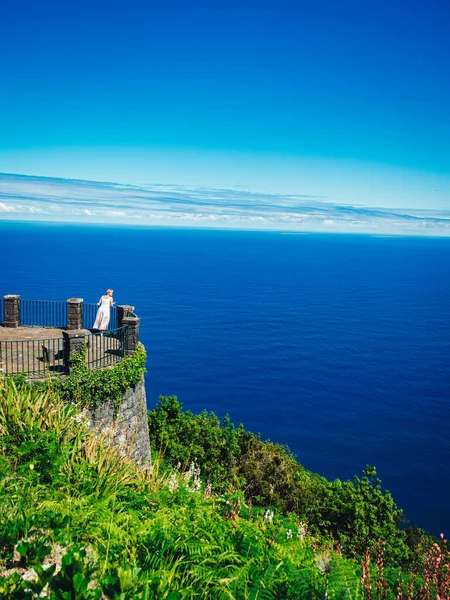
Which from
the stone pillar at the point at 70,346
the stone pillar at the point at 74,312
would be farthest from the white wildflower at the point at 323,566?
the stone pillar at the point at 74,312

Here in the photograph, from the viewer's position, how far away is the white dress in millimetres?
19688

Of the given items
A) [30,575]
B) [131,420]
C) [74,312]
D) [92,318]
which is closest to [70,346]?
[131,420]

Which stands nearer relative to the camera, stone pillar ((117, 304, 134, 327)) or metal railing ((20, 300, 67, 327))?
stone pillar ((117, 304, 134, 327))

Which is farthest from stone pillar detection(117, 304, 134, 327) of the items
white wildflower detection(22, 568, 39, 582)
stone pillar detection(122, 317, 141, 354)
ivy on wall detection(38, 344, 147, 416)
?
white wildflower detection(22, 568, 39, 582)

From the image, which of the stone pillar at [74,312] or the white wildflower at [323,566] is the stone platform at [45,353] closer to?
the stone pillar at [74,312]

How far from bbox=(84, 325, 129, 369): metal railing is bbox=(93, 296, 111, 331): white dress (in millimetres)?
1169

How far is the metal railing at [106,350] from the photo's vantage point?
16.1m

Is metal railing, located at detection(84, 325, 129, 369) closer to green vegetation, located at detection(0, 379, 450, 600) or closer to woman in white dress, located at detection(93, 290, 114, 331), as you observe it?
woman in white dress, located at detection(93, 290, 114, 331)

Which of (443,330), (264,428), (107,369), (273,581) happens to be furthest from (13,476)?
(443,330)

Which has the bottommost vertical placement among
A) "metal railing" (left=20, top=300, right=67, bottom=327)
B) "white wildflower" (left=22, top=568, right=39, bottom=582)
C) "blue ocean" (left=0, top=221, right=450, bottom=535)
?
"blue ocean" (left=0, top=221, right=450, bottom=535)

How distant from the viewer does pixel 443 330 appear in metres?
94.9

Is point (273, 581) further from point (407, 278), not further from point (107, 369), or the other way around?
point (407, 278)

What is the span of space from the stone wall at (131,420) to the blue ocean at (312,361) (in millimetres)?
28828

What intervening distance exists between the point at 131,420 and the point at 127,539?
10957 millimetres
